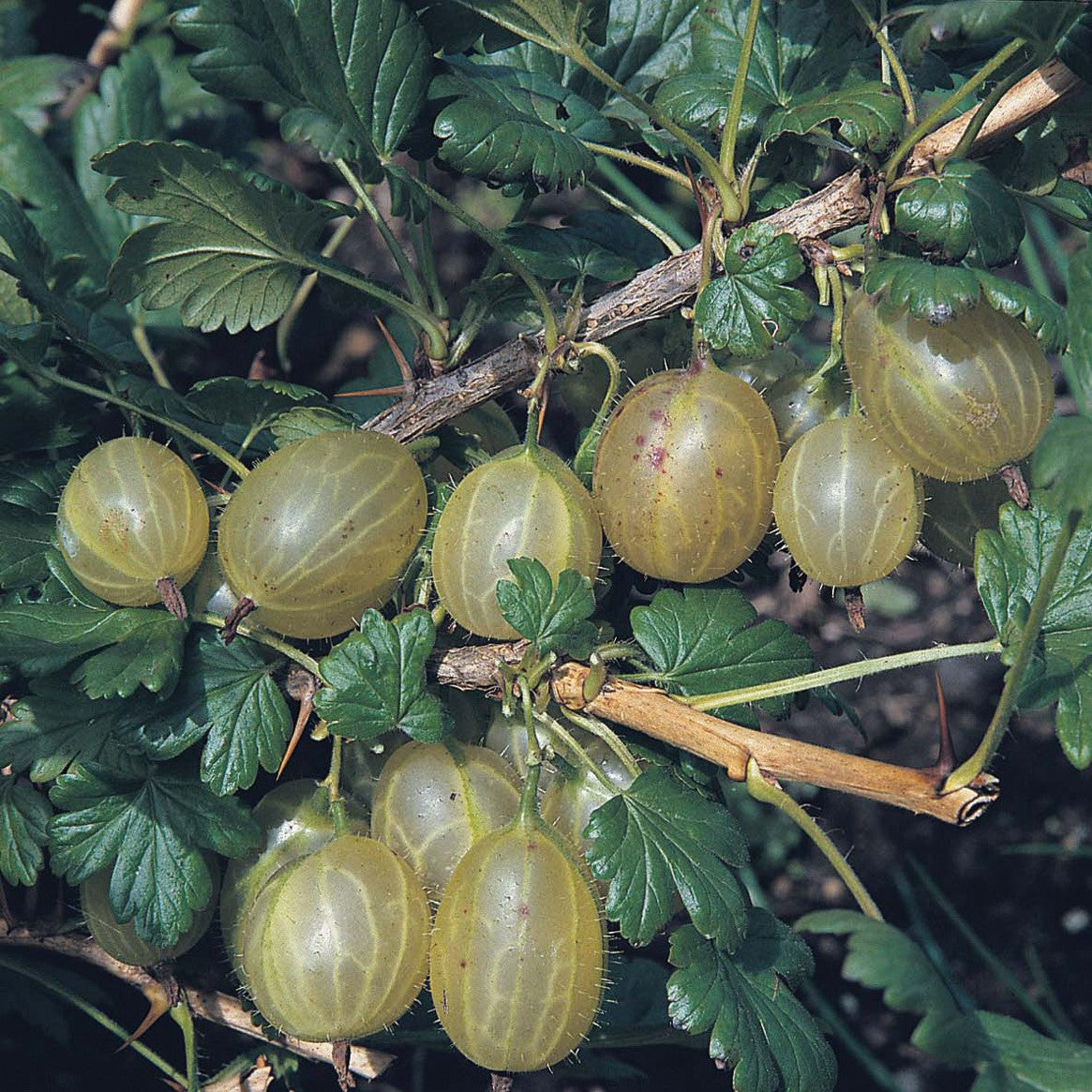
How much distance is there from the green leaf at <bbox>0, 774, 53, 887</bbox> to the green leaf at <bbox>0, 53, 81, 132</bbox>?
1.13 metres

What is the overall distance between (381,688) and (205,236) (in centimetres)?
47

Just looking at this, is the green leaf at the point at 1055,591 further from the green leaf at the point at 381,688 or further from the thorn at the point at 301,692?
the thorn at the point at 301,692

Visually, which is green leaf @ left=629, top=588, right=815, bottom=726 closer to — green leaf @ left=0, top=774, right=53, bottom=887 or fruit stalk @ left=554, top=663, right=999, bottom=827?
fruit stalk @ left=554, top=663, right=999, bottom=827

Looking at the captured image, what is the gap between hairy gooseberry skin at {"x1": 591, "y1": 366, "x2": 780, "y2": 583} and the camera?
3.12 ft

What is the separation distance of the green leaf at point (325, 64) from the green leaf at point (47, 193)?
0.63m

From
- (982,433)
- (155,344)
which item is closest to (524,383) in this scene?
(982,433)

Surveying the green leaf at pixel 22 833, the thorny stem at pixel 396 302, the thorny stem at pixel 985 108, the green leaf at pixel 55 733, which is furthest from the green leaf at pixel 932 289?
the green leaf at pixel 22 833

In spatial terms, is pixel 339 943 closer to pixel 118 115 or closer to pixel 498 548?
pixel 498 548

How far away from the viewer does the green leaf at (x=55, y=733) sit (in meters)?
1.04

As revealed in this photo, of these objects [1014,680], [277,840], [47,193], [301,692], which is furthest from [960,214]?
[47,193]

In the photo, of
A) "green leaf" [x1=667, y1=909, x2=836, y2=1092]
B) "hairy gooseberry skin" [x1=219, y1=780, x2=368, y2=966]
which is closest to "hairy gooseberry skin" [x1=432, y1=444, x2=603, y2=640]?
"hairy gooseberry skin" [x1=219, y1=780, x2=368, y2=966]

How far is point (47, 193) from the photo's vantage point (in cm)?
153

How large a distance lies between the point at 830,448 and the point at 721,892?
0.38m

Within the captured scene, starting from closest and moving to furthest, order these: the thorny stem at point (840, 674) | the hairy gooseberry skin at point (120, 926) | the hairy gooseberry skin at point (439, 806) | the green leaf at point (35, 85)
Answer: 1. the thorny stem at point (840, 674)
2. the hairy gooseberry skin at point (439, 806)
3. the hairy gooseberry skin at point (120, 926)
4. the green leaf at point (35, 85)
